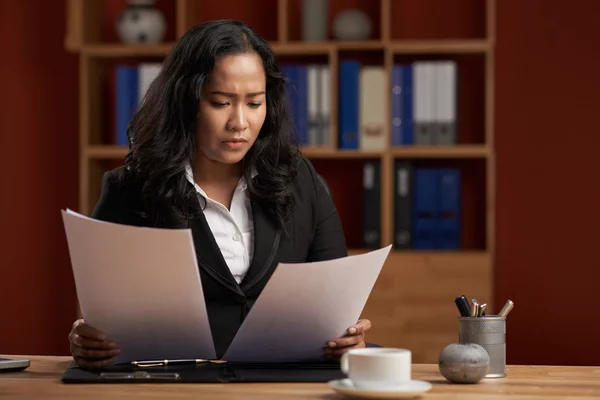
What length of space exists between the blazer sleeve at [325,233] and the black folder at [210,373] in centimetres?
48

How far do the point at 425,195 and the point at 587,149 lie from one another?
72 centimetres

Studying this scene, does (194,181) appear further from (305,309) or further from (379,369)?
(379,369)

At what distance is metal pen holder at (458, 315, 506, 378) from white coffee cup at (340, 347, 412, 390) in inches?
12.1

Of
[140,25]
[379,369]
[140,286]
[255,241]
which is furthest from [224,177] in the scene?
[140,25]

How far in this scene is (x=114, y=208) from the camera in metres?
1.98

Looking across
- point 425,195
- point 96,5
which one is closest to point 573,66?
point 425,195

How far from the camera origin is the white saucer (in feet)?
4.17

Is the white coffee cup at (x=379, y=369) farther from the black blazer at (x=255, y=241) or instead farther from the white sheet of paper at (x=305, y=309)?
the black blazer at (x=255, y=241)

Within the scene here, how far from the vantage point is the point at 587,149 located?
143 inches

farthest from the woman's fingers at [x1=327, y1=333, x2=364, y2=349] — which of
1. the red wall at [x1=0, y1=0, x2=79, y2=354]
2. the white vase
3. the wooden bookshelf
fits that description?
the red wall at [x1=0, y1=0, x2=79, y2=354]

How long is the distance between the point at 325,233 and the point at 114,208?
48 centimetres

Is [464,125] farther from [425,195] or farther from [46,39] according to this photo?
[46,39]

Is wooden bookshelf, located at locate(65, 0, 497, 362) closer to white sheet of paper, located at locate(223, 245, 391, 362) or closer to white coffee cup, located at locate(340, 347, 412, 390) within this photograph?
white sheet of paper, located at locate(223, 245, 391, 362)

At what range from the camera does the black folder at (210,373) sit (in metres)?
1.47
